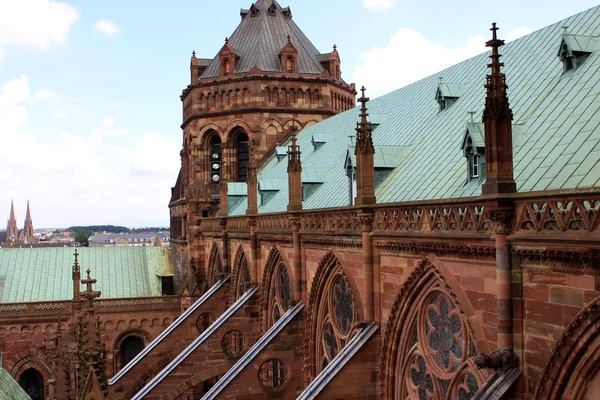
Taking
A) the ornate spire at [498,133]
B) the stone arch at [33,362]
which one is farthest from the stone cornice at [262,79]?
the ornate spire at [498,133]

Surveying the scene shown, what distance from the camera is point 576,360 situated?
8.62 metres

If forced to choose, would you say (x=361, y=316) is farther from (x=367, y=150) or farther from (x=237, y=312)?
(x=237, y=312)

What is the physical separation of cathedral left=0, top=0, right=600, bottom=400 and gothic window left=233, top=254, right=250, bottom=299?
165mm

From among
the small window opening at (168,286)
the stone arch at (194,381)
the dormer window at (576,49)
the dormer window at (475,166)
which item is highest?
the dormer window at (576,49)

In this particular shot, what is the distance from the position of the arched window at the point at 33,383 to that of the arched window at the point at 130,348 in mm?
4591

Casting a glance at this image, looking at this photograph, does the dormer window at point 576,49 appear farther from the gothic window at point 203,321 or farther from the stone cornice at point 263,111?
the stone cornice at point 263,111

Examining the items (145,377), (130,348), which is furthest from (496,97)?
(130,348)

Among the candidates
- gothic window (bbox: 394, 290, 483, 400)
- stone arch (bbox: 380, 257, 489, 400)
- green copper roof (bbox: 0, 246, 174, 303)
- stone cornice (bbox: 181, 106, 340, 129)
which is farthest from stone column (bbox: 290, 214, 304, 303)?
green copper roof (bbox: 0, 246, 174, 303)

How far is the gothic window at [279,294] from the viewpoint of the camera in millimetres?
21688

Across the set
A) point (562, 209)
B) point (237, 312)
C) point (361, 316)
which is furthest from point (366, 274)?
point (237, 312)

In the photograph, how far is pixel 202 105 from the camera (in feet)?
131

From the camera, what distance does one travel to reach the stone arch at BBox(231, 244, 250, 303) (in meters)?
26.9

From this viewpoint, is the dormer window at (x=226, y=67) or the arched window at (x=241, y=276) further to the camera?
the dormer window at (x=226, y=67)

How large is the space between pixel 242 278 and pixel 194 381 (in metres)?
6.37
